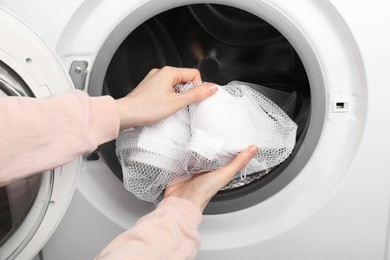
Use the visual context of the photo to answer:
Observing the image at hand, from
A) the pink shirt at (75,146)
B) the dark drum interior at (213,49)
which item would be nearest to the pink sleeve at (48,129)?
the pink shirt at (75,146)

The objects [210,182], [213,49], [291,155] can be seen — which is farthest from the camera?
[213,49]

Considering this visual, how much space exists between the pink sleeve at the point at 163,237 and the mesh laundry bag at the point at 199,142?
0.37 ft

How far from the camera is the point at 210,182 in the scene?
77 centimetres

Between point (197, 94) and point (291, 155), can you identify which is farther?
point (291, 155)

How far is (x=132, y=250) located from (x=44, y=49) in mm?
352

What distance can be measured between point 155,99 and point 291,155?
305 millimetres

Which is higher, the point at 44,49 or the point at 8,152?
the point at 44,49

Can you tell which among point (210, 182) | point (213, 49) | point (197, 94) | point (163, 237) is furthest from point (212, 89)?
point (213, 49)

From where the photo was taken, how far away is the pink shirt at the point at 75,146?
63cm

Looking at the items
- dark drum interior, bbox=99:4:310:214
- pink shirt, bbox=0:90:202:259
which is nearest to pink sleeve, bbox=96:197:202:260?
pink shirt, bbox=0:90:202:259

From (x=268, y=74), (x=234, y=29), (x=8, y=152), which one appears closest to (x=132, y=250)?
(x=8, y=152)

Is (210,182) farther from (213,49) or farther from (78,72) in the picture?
(213,49)

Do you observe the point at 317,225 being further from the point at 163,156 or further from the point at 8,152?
the point at 8,152

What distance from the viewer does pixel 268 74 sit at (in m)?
1.16
